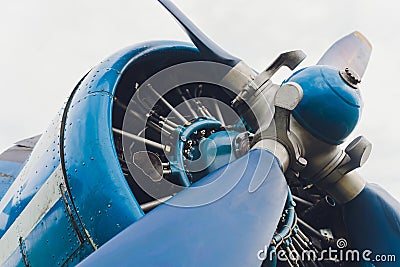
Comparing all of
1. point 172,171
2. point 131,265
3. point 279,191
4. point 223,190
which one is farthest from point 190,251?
point 172,171

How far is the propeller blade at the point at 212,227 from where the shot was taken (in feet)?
11.0

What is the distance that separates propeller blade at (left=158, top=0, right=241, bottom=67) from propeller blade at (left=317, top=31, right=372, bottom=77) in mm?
1259

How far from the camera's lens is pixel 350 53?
6.50 m

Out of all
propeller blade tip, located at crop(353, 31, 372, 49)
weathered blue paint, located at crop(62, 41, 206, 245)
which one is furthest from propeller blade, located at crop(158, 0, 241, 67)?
propeller blade tip, located at crop(353, 31, 372, 49)

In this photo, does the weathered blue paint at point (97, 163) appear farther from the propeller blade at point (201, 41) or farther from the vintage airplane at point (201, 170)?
the propeller blade at point (201, 41)

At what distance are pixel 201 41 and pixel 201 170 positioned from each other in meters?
1.22

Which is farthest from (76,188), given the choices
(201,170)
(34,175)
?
(201,170)

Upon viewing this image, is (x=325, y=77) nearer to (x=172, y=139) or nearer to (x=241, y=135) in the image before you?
(x=241, y=135)

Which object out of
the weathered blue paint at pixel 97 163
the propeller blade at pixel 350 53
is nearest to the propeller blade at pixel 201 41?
the weathered blue paint at pixel 97 163

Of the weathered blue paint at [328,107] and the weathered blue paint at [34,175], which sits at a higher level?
the weathered blue paint at [34,175]

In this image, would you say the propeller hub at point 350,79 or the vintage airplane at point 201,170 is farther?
the propeller hub at point 350,79

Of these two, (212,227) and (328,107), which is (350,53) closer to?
(328,107)

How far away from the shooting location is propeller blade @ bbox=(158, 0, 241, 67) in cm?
545

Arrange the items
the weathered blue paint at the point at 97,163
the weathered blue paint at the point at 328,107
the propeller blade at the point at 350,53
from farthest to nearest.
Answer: the propeller blade at the point at 350,53 → the weathered blue paint at the point at 328,107 → the weathered blue paint at the point at 97,163
